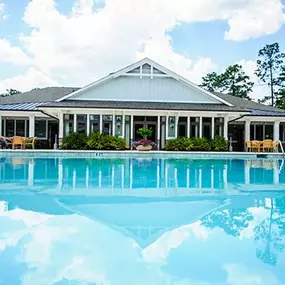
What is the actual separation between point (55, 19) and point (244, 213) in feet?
66.2

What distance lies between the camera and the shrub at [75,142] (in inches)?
852

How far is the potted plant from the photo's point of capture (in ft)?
71.7

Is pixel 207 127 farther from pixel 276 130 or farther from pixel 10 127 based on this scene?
pixel 10 127

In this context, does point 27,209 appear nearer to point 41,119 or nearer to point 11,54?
point 41,119

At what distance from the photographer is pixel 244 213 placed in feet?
23.3

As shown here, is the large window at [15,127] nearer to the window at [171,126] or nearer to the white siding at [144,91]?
the white siding at [144,91]

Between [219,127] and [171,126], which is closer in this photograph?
[171,126]

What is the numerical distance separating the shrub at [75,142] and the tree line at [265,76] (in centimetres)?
2341

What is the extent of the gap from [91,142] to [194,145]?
18.6 ft

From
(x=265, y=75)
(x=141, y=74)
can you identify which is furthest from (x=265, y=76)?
(x=141, y=74)

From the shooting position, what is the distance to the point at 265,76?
40969 millimetres

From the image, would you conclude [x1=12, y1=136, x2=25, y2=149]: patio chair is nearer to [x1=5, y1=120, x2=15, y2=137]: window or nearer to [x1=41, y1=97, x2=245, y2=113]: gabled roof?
[x1=41, y1=97, x2=245, y2=113]: gabled roof

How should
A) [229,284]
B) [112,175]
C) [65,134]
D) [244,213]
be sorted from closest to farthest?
[229,284], [244,213], [112,175], [65,134]

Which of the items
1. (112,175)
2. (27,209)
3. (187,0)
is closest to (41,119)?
(187,0)
